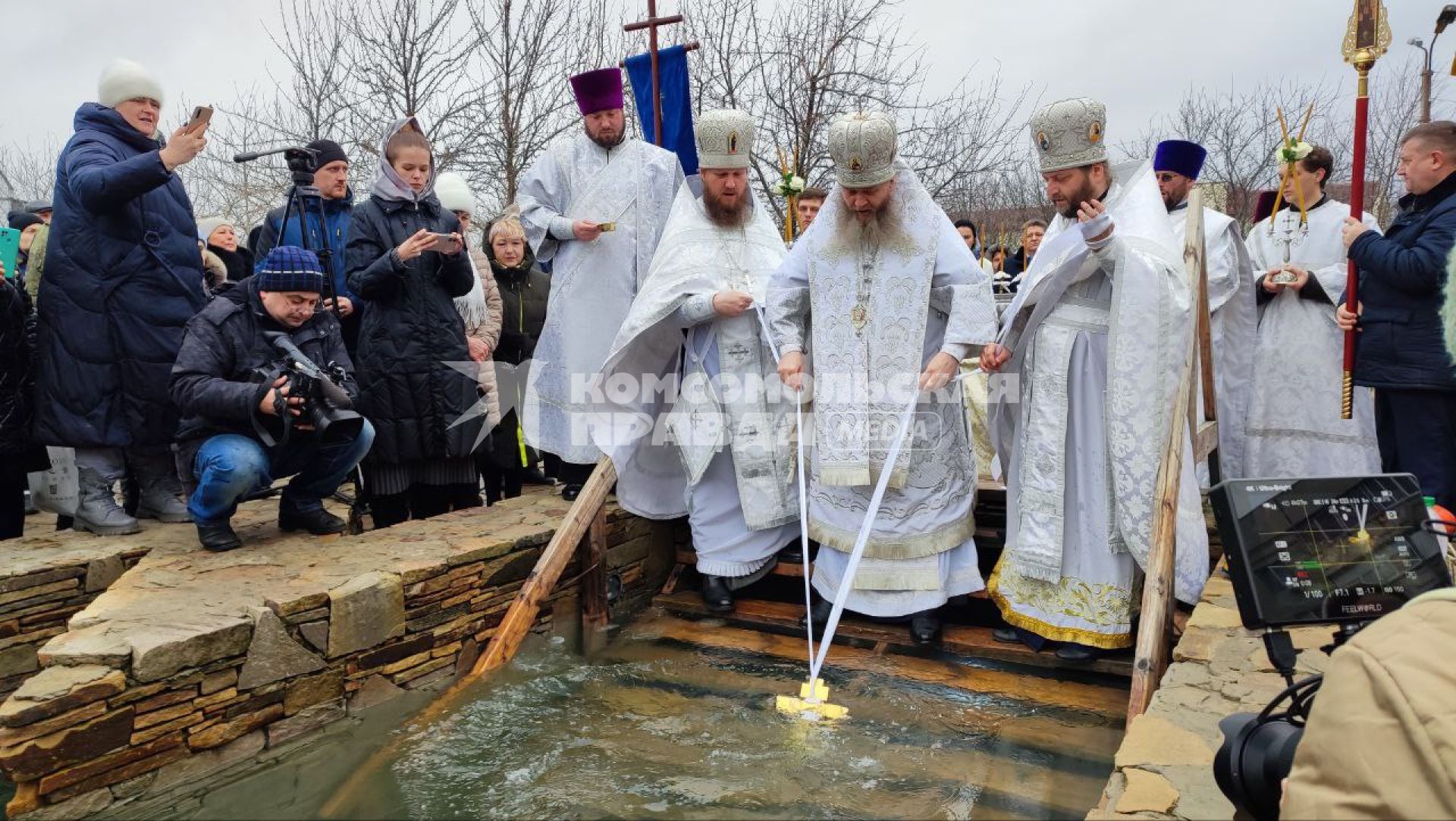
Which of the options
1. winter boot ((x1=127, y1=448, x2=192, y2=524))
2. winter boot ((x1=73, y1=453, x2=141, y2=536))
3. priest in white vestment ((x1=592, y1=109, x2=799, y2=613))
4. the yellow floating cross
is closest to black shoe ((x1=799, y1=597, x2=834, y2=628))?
priest in white vestment ((x1=592, y1=109, x2=799, y2=613))

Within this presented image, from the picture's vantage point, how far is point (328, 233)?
5367mm

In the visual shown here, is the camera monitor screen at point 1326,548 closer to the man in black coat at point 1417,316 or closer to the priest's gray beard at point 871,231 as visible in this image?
the priest's gray beard at point 871,231

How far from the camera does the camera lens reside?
77.1 inches

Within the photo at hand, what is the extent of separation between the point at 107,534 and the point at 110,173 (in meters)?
1.67

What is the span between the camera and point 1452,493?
4535 millimetres

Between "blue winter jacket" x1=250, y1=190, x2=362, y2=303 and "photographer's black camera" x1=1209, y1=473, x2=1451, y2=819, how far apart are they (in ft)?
14.6

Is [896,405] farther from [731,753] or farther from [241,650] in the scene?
[241,650]

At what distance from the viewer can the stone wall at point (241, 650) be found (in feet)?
10.2

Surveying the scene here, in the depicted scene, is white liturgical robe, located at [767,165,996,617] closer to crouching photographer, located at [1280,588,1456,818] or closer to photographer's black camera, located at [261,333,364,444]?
photographer's black camera, located at [261,333,364,444]

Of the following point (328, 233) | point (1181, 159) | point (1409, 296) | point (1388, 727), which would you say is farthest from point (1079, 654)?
point (328, 233)

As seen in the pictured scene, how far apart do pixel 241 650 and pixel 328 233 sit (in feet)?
8.51

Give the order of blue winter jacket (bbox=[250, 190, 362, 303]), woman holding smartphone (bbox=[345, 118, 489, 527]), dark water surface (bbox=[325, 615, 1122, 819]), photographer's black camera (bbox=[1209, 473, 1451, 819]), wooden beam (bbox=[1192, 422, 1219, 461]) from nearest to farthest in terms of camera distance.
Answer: photographer's black camera (bbox=[1209, 473, 1451, 819]) < dark water surface (bbox=[325, 615, 1122, 819]) < wooden beam (bbox=[1192, 422, 1219, 461]) < woman holding smartphone (bbox=[345, 118, 489, 527]) < blue winter jacket (bbox=[250, 190, 362, 303])

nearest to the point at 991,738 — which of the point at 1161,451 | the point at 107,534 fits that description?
the point at 1161,451


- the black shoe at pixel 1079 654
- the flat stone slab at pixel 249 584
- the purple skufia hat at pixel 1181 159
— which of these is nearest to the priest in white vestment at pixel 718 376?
the flat stone slab at pixel 249 584
